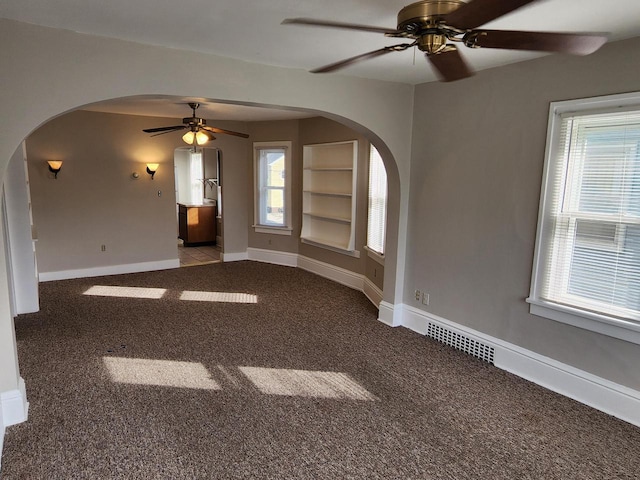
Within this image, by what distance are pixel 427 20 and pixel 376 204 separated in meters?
3.54

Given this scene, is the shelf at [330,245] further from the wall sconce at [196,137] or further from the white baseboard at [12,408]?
the white baseboard at [12,408]

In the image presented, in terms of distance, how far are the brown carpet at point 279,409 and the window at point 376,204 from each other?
3.72 ft

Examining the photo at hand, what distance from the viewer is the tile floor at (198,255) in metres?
7.38

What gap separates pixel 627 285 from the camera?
2.75 meters

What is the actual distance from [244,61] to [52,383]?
288cm

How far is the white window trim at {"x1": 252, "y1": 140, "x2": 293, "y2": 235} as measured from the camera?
6.93 meters

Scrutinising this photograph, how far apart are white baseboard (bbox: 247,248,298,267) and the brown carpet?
8.45 feet

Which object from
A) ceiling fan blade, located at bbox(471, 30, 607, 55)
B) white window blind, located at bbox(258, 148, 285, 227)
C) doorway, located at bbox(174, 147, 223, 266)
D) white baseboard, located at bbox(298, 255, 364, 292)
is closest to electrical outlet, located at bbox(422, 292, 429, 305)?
white baseboard, located at bbox(298, 255, 364, 292)

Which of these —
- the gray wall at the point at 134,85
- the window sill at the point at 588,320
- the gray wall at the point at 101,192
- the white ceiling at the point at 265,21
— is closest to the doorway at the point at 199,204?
the gray wall at the point at 101,192

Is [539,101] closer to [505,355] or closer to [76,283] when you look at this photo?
[505,355]

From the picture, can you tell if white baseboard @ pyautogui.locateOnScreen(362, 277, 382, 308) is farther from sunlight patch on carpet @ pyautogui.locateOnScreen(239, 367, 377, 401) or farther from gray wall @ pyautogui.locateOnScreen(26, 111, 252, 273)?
gray wall @ pyautogui.locateOnScreen(26, 111, 252, 273)

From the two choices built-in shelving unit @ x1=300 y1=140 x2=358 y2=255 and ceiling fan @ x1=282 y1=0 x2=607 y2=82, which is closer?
ceiling fan @ x1=282 y1=0 x2=607 y2=82

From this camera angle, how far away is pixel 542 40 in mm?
1663

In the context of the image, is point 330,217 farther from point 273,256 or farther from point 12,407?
point 12,407
